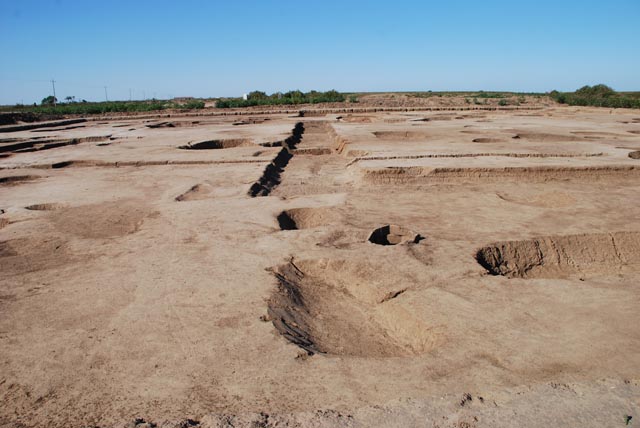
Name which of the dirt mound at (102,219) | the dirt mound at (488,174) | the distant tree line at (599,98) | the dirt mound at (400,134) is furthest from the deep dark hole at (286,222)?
the distant tree line at (599,98)

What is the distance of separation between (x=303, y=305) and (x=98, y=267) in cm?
187

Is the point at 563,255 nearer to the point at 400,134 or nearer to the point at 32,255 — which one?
the point at 32,255

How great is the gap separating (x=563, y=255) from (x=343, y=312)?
2324 millimetres

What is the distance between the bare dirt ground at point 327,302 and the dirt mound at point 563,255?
19 mm

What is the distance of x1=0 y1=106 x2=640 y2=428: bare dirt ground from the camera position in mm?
2375

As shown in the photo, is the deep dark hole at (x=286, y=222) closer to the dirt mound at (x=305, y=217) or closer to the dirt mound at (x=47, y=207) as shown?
the dirt mound at (x=305, y=217)

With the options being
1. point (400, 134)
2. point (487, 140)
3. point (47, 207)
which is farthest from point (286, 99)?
point (47, 207)

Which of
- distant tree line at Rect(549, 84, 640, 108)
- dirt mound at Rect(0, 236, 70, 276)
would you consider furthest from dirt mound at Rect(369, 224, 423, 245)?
distant tree line at Rect(549, 84, 640, 108)

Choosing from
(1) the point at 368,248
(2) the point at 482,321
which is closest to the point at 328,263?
(1) the point at 368,248

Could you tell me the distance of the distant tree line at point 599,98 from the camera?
29562mm

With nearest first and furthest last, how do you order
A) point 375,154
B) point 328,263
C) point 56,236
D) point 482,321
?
point 482,321 → point 328,263 → point 56,236 → point 375,154

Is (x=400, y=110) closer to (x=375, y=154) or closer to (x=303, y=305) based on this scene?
(x=375, y=154)

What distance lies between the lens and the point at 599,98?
35000mm

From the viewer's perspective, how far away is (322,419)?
2.24m
